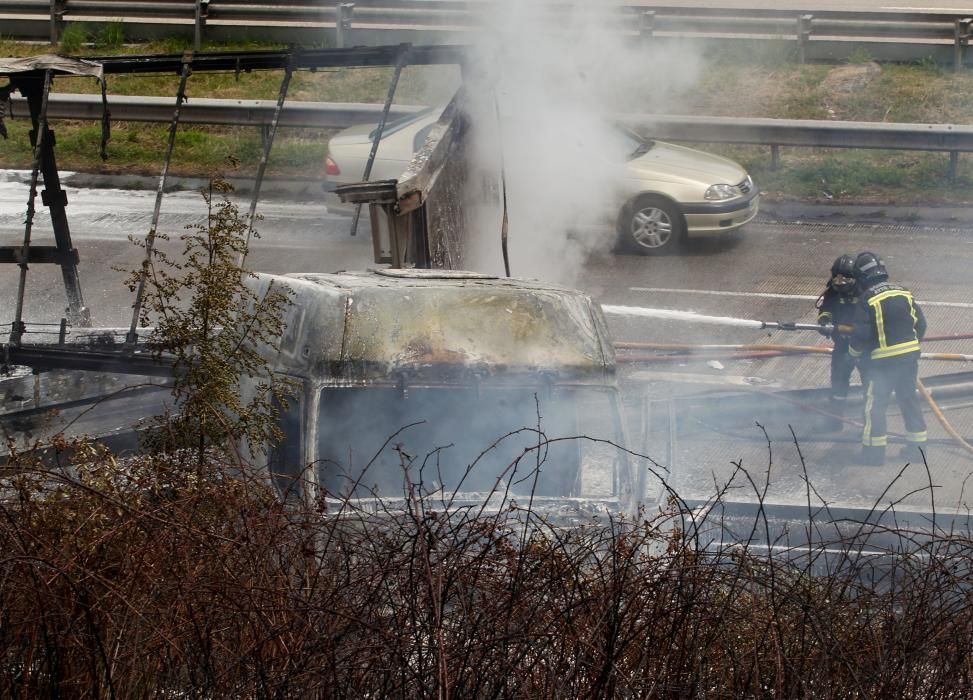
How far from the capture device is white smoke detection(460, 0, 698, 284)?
9.63 meters

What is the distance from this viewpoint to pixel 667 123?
45.3ft

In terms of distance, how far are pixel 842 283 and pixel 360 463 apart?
14.5 feet

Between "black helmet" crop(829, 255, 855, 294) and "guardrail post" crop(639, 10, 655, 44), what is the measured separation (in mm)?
8382

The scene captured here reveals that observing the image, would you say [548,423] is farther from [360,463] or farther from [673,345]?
[673,345]

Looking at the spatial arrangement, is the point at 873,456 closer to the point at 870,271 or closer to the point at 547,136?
the point at 870,271

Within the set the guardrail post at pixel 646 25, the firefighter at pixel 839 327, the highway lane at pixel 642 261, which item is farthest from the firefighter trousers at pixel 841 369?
the guardrail post at pixel 646 25

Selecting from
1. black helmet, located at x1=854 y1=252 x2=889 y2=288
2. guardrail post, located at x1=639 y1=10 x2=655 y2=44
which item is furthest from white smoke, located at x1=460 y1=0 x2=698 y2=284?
black helmet, located at x1=854 y1=252 x2=889 y2=288

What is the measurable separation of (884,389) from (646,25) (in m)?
9.42

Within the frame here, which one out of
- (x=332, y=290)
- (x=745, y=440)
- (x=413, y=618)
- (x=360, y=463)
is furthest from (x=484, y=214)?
(x=413, y=618)

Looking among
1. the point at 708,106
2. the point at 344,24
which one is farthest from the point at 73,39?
the point at 708,106

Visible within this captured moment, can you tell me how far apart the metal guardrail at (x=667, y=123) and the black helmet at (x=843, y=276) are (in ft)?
19.1

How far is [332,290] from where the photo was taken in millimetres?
5801

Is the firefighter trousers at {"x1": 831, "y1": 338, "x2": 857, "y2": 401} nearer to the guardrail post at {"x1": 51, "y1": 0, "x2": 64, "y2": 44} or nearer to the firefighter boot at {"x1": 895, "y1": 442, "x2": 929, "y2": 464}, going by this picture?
the firefighter boot at {"x1": 895, "y1": 442, "x2": 929, "y2": 464}

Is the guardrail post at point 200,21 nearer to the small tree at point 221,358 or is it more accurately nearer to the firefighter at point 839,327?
the firefighter at point 839,327
